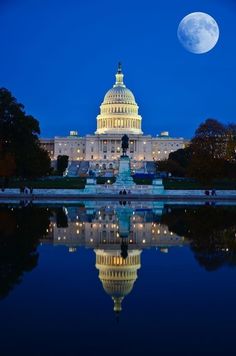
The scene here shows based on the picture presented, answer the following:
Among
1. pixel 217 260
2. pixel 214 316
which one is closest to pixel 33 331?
pixel 214 316

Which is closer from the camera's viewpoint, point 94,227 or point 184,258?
point 184,258

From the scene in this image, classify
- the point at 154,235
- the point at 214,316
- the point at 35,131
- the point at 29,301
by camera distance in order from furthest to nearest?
1. the point at 35,131
2. the point at 154,235
3. the point at 29,301
4. the point at 214,316

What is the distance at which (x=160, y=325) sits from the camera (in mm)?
8141

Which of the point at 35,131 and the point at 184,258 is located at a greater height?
the point at 35,131

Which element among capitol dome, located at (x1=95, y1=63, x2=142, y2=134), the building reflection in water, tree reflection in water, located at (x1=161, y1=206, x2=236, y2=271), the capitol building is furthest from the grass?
capitol dome, located at (x1=95, y1=63, x2=142, y2=134)

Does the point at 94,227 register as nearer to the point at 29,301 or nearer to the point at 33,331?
the point at 29,301

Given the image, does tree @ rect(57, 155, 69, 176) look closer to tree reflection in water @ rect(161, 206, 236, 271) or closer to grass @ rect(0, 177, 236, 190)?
grass @ rect(0, 177, 236, 190)

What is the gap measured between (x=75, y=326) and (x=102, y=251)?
262 inches

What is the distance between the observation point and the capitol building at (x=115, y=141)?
144 m

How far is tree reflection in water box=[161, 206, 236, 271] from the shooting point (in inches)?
531

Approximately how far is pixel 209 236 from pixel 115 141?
126046 mm

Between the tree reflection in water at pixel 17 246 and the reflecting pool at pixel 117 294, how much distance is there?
1.2 inches

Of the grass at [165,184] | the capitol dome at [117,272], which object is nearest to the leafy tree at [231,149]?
the grass at [165,184]

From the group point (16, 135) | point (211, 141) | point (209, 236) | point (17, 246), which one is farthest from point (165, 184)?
point (17, 246)
